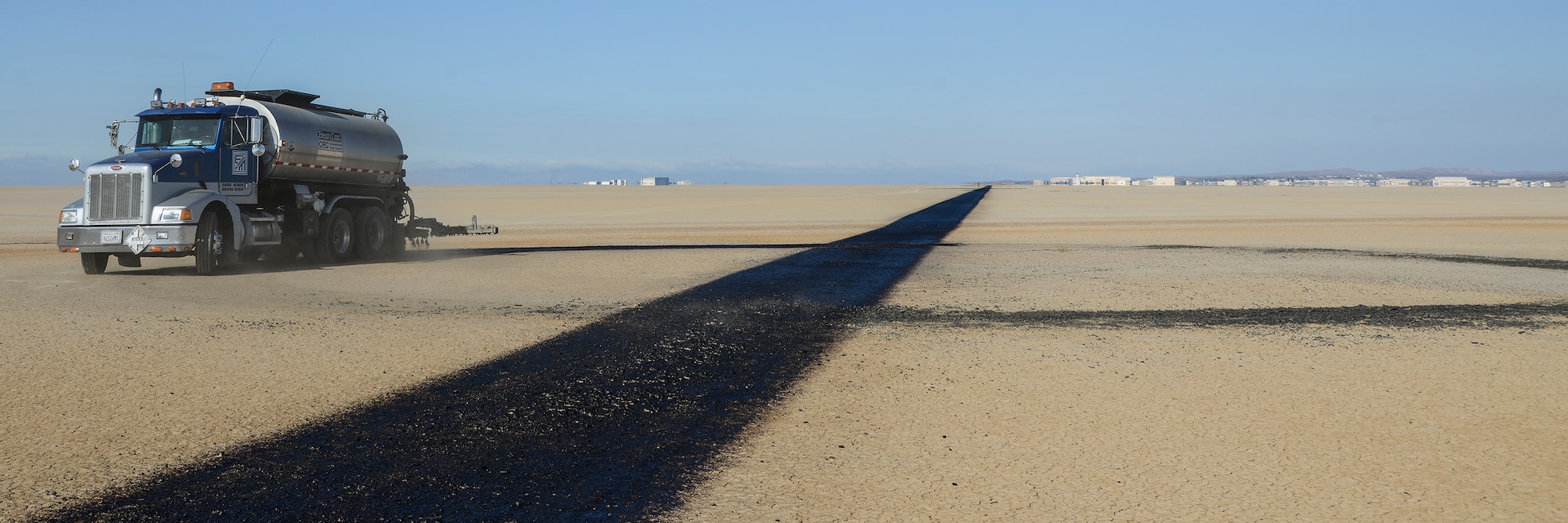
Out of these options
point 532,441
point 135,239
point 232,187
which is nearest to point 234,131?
point 232,187

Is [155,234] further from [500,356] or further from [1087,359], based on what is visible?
[1087,359]

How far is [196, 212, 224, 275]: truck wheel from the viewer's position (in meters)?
14.8

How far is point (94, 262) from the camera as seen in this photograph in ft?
49.3

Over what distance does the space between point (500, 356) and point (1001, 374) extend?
3.62m

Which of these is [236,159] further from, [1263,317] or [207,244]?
[1263,317]

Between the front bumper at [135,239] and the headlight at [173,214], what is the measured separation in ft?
0.34

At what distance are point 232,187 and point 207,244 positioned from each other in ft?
3.89

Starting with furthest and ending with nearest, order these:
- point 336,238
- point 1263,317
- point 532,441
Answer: point 336,238
point 1263,317
point 532,441

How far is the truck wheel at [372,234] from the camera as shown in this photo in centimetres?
1805

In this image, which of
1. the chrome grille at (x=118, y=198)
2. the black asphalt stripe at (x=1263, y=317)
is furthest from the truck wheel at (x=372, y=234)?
the black asphalt stripe at (x=1263, y=317)

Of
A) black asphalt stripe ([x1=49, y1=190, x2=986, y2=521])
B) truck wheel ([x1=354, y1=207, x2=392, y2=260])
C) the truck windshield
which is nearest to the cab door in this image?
the truck windshield

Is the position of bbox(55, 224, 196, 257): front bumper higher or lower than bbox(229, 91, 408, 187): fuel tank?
lower

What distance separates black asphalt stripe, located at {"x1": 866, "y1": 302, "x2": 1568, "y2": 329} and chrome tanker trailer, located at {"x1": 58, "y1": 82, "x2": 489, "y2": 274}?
32.5 ft

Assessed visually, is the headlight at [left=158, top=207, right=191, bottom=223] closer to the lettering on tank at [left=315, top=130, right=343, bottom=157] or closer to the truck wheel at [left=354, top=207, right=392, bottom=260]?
the lettering on tank at [left=315, top=130, right=343, bottom=157]
